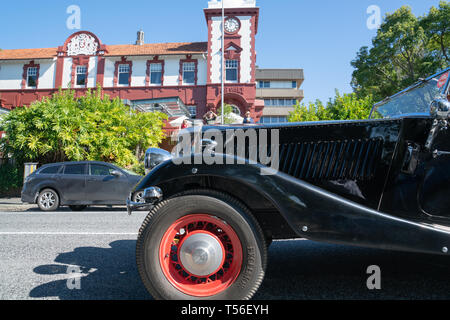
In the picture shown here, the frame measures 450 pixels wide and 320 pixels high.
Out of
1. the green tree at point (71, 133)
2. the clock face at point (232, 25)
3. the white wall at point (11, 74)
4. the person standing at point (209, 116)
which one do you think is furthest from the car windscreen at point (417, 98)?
the white wall at point (11, 74)

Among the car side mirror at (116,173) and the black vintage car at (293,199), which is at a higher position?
the car side mirror at (116,173)

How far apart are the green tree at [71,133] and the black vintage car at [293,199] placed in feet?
40.5

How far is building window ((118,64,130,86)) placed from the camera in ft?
83.4

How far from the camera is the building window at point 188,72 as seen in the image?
2494 centimetres

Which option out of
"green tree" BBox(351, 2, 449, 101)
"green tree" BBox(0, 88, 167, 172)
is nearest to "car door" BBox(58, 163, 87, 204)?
"green tree" BBox(0, 88, 167, 172)

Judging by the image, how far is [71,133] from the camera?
13.0 m

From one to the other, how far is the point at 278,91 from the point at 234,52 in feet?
90.9

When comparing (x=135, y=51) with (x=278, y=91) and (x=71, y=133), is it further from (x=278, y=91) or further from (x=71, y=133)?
(x=278, y=91)

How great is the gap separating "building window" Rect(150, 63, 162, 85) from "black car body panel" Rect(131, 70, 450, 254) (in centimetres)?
2439

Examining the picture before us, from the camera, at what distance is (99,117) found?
13938mm

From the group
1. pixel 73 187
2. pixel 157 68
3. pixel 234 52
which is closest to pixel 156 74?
pixel 157 68

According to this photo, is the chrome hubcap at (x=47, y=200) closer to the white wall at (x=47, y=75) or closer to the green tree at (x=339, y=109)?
the green tree at (x=339, y=109)

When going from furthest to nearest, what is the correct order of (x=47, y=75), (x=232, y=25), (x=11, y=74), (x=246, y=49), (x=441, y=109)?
(x=11, y=74), (x=47, y=75), (x=232, y=25), (x=246, y=49), (x=441, y=109)

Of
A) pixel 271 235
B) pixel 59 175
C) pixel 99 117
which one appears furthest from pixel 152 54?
pixel 271 235
